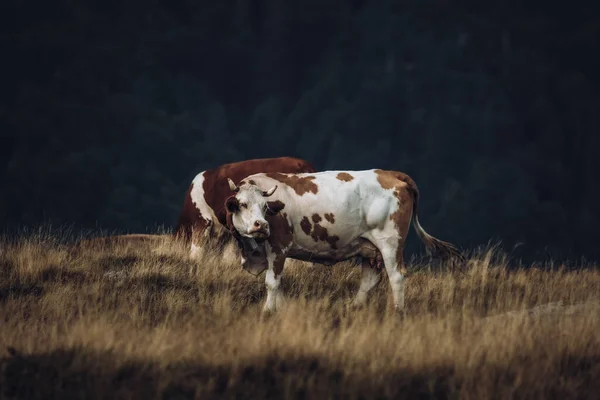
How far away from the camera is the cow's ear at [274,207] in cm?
1062

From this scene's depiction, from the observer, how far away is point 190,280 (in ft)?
41.0

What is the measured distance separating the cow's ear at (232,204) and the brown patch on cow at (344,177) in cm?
155

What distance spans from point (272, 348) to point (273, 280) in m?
2.95

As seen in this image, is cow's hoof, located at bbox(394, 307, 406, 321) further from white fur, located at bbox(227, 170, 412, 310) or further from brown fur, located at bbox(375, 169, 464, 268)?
brown fur, located at bbox(375, 169, 464, 268)

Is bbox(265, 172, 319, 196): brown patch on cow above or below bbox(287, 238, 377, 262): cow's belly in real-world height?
above

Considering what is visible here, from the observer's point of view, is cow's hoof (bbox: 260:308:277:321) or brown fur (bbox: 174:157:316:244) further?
brown fur (bbox: 174:157:316:244)

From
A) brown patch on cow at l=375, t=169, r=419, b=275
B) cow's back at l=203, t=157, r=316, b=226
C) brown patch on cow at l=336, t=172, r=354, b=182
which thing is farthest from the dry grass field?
cow's back at l=203, t=157, r=316, b=226

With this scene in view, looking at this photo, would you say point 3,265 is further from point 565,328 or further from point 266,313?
point 565,328

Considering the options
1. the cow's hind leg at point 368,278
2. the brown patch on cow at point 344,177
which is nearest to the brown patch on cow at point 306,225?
the brown patch on cow at point 344,177

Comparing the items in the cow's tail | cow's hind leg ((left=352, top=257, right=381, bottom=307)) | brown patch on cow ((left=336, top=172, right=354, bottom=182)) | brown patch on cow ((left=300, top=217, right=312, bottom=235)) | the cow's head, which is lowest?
cow's hind leg ((left=352, top=257, right=381, bottom=307))

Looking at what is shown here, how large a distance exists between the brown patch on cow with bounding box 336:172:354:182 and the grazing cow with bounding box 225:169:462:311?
0.01m

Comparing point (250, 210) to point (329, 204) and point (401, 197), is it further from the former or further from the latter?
point (401, 197)

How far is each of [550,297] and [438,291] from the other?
1.63 metres

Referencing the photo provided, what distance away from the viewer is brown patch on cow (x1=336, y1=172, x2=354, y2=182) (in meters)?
11.2
